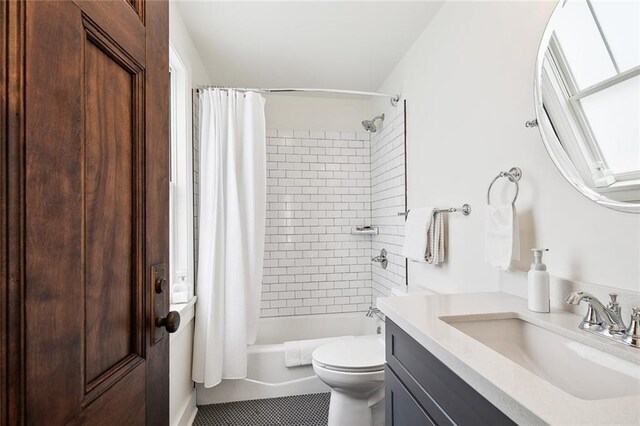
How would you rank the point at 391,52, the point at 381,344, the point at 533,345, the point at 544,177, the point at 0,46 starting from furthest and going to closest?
the point at 391,52 < the point at 381,344 < the point at 544,177 < the point at 533,345 < the point at 0,46

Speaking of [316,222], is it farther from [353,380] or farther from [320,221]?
[353,380]

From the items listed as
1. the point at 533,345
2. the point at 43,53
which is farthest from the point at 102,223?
the point at 533,345

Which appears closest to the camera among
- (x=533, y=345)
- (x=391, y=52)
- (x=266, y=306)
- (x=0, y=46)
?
(x=0, y=46)

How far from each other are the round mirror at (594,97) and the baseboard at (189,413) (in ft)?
7.22

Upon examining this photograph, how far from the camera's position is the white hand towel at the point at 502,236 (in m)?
1.19

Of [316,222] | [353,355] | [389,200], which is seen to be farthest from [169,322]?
[316,222]

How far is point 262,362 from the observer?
229 cm

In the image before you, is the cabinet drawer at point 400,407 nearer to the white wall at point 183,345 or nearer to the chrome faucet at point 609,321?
the chrome faucet at point 609,321

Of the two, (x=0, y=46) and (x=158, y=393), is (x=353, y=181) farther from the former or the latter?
(x=0, y=46)

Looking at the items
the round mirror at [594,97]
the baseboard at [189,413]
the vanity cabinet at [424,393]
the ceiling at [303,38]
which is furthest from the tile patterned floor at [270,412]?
the ceiling at [303,38]

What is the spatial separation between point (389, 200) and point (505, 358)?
1.95 m

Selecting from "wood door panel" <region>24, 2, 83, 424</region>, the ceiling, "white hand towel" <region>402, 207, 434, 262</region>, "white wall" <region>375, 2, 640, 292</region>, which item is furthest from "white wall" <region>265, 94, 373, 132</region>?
"wood door panel" <region>24, 2, 83, 424</region>

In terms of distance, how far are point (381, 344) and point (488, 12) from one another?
1.82m

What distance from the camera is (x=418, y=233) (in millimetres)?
1858
